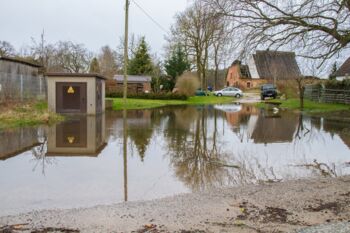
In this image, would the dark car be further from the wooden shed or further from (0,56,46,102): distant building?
the wooden shed

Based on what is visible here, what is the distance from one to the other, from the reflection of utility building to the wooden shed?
20.6 feet

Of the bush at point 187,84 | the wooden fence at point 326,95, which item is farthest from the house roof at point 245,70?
the wooden fence at point 326,95

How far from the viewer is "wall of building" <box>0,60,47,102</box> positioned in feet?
75.7

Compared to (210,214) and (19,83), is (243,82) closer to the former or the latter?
(19,83)

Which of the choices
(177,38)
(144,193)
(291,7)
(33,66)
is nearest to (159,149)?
(144,193)

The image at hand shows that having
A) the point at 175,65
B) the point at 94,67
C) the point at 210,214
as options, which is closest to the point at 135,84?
the point at 175,65

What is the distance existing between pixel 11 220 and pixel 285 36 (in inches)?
350

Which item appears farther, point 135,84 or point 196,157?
point 135,84

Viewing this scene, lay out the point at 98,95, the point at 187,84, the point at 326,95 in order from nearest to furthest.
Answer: the point at 98,95 → the point at 326,95 → the point at 187,84

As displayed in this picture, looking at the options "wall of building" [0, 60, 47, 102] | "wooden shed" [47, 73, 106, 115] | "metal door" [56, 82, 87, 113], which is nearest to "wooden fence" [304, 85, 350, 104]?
"wooden shed" [47, 73, 106, 115]

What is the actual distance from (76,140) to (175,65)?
39.9 meters

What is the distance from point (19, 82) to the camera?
25.2 m

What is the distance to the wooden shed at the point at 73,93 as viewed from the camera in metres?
24.4

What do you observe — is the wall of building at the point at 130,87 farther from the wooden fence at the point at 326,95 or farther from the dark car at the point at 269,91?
the wooden fence at the point at 326,95
